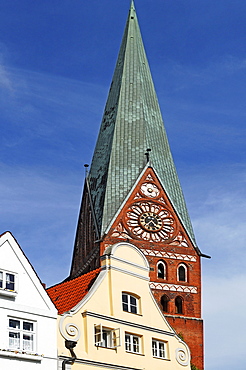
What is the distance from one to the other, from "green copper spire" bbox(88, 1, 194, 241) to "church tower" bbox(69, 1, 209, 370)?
6cm

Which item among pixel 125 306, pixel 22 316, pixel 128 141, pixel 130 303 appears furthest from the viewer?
pixel 128 141

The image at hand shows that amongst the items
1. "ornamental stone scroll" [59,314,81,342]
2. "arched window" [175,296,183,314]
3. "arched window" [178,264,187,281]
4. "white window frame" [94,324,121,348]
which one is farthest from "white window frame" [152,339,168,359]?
"arched window" [178,264,187,281]

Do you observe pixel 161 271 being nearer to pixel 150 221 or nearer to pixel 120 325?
pixel 150 221

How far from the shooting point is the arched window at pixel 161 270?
53688 millimetres

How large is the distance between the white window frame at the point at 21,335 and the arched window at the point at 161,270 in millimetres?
33021

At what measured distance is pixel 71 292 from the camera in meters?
25.0

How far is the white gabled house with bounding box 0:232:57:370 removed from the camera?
20.3 m

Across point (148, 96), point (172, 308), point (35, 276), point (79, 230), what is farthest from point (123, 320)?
point (148, 96)

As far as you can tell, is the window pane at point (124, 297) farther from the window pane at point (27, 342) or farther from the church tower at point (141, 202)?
the church tower at point (141, 202)

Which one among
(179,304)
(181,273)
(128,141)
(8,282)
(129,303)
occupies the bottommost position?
(8,282)

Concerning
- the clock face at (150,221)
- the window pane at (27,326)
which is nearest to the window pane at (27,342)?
the window pane at (27,326)

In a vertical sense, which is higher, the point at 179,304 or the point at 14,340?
the point at 179,304

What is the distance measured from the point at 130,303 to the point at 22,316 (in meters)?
4.36

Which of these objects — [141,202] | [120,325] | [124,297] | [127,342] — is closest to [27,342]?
[120,325]
